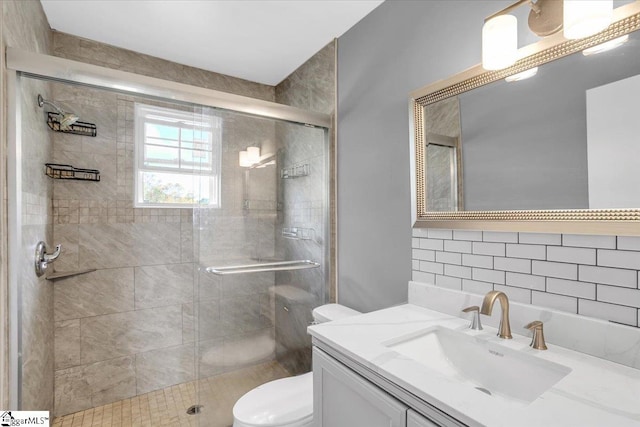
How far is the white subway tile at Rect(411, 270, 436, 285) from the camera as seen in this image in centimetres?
143

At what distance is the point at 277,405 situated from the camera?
145cm

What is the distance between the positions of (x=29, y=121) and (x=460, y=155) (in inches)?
80.8

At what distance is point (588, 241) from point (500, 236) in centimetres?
26

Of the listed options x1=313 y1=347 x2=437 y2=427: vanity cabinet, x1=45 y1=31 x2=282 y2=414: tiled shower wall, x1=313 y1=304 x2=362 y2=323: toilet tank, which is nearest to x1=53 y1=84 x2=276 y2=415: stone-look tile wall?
x1=45 y1=31 x2=282 y2=414: tiled shower wall

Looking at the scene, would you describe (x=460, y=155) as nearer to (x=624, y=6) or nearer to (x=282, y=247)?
(x=624, y=6)

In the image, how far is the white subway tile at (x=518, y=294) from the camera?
1.08 metres

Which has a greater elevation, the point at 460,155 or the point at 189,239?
the point at 460,155

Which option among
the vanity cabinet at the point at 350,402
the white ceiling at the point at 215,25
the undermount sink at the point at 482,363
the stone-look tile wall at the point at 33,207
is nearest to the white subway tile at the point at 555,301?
the undermount sink at the point at 482,363

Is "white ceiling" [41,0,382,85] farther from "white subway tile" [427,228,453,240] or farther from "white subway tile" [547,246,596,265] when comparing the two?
"white subway tile" [547,246,596,265]

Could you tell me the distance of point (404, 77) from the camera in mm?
1587

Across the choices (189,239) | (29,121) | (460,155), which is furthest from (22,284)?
(460,155)

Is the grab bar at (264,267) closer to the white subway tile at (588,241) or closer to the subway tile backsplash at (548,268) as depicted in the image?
the subway tile backsplash at (548,268)

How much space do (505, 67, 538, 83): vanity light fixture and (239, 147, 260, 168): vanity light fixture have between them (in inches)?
52.1

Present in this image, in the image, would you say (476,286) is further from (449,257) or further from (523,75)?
(523,75)
